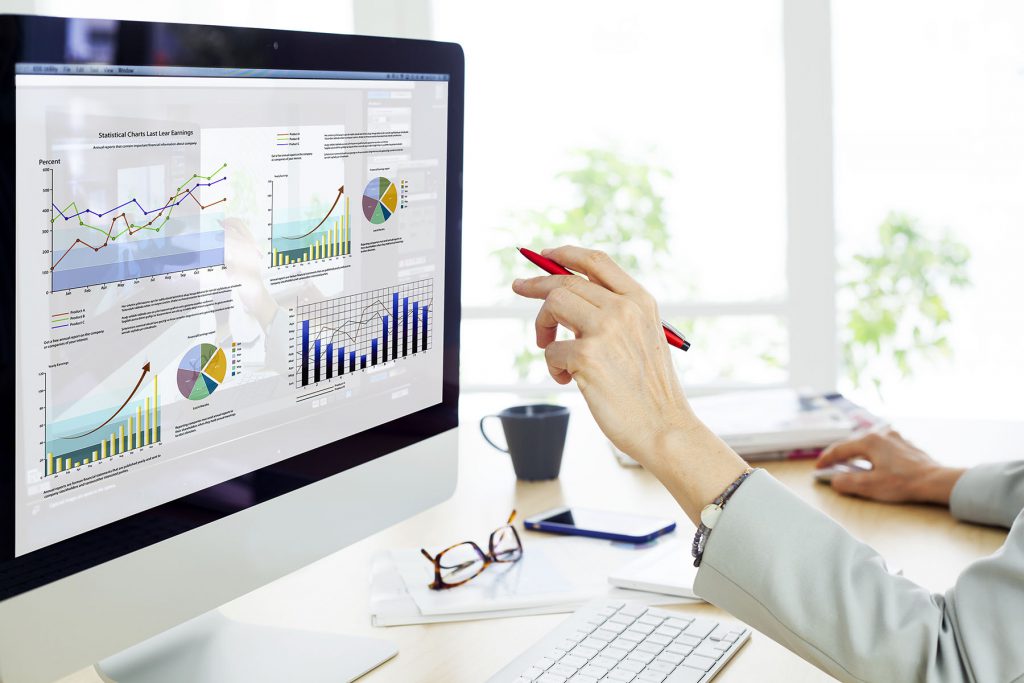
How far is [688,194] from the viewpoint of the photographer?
3.08 meters

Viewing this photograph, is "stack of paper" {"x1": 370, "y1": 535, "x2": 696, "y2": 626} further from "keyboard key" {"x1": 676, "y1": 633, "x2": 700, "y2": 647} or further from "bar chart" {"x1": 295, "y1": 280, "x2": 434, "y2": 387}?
"bar chart" {"x1": 295, "y1": 280, "x2": 434, "y2": 387}

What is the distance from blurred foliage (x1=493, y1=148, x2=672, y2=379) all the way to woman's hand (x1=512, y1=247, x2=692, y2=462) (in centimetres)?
219

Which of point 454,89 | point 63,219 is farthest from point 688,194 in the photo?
point 63,219

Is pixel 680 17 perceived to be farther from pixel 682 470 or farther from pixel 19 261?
pixel 19 261

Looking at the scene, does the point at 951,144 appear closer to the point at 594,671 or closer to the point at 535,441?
the point at 535,441

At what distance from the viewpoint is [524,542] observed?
1.21 m

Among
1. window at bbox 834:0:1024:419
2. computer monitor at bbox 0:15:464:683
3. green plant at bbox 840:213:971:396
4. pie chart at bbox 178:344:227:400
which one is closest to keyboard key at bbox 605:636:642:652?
computer monitor at bbox 0:15:464:683

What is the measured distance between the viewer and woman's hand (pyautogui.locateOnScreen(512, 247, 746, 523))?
0.83 meters

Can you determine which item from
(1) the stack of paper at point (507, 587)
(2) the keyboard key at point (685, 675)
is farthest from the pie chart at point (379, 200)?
(2) the keyboard key at point (685, 675)

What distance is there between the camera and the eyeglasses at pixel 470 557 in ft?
3.48

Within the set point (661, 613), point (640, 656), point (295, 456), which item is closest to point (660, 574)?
point (661, 613)

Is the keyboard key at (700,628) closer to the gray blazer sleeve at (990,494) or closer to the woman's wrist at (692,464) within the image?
the woman's wrist at (692,464)

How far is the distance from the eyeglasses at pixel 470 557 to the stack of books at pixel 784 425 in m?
0.37

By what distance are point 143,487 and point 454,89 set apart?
51 cm
